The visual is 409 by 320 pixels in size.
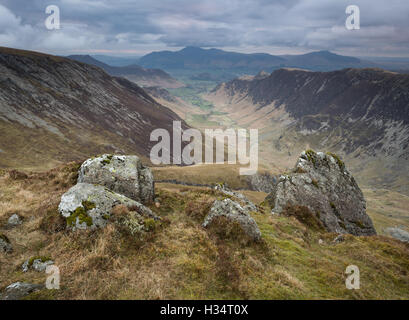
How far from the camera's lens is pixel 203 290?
33.9 ft

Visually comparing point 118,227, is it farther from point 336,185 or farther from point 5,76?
point 5,76

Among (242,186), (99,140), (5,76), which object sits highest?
(5,76)

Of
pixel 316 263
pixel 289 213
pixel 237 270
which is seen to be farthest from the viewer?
pixel 289 213

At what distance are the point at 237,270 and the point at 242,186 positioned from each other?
11239 centimetres

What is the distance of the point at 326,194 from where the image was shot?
1266 inches

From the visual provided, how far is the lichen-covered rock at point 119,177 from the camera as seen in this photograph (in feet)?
61.0

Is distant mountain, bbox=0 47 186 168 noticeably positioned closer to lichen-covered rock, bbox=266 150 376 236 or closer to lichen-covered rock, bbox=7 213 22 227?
lichen-covered rock, bbox=7 213 22 227

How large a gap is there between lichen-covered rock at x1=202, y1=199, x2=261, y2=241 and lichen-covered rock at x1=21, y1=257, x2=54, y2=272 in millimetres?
8933

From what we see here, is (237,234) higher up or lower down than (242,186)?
higher up

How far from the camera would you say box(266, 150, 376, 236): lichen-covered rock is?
2967 cm

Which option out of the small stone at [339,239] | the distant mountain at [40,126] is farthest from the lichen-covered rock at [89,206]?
the distant mountain at [40,126]

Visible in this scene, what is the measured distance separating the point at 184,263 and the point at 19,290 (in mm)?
6750

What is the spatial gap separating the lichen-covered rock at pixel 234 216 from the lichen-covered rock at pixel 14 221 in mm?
11777
